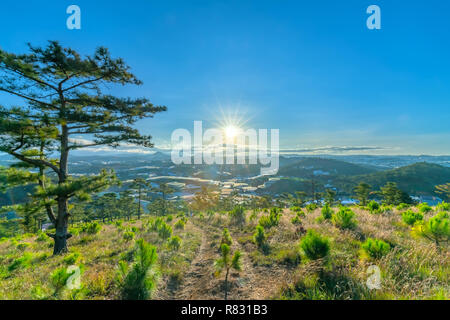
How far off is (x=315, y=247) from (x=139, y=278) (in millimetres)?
4504

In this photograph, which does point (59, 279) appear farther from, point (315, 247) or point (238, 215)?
point (238, 215)

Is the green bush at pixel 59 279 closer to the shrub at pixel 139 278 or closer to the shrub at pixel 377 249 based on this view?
the shrub at pixel 139 278

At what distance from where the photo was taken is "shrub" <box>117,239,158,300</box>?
12.8 ft

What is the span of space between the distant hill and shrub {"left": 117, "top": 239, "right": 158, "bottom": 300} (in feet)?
532

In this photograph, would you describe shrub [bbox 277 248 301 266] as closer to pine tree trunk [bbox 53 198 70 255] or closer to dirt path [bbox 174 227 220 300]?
dirt path [bbox 174 227 220 300]

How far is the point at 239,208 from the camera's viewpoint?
50.2 feet

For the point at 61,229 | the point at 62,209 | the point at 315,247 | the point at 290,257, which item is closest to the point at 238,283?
the point at 290,257

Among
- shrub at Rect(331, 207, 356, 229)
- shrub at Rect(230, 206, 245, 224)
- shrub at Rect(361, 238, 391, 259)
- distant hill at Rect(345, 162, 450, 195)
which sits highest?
shrub at Rect(361, 238, 391, 259)

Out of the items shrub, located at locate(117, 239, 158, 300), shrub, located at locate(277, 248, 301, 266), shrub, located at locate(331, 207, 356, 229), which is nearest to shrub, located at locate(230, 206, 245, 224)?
shrub, located at locate(331, 207, 356, 229)

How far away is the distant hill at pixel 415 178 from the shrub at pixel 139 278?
162 m
